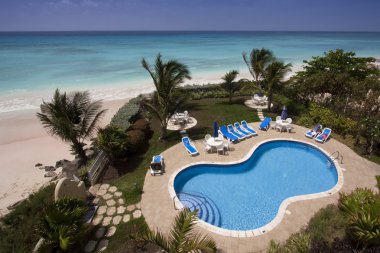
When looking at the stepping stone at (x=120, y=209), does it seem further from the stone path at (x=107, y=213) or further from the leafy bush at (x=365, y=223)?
the leafy bush at (x=365, y=223)

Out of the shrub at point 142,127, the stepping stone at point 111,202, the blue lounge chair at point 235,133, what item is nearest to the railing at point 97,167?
the stepping stone at point 111,202

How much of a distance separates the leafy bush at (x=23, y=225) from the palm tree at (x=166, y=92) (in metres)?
6.75

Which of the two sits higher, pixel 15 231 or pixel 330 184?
pixel 15 231

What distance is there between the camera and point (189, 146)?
12609mm

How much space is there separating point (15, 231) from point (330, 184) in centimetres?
1229

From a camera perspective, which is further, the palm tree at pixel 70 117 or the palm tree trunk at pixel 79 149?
the palm tree trunk at pixel 79 149

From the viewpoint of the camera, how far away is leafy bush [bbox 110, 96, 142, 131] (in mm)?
14442

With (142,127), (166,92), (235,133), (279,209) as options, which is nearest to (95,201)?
(142,127)

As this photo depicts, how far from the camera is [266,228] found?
7.50m

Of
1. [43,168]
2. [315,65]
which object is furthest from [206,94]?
[43,168]

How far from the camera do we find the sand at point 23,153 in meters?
11.1

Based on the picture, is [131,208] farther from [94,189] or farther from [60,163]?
[60,163]

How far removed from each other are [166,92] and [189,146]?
3.44 metres

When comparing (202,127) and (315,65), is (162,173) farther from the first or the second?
(315,65)
